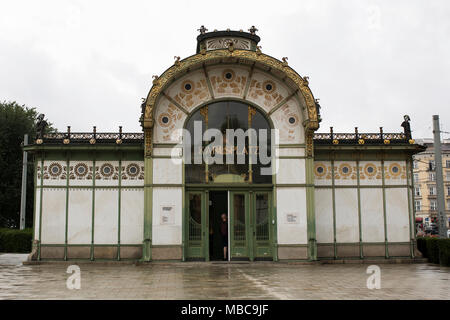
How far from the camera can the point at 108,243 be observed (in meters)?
20.7

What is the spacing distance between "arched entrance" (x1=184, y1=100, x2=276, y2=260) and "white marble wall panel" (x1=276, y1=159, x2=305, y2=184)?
0.41 m

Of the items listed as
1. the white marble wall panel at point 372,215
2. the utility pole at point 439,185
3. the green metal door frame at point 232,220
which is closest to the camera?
the green metal door frame at point 232,220

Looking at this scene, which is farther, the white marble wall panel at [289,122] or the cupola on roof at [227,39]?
the cupola on roof at [227,39]

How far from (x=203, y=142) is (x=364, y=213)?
7.47 meters

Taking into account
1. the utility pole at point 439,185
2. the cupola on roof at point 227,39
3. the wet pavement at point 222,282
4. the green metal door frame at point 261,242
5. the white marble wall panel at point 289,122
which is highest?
the cupola on roof at point 227,39

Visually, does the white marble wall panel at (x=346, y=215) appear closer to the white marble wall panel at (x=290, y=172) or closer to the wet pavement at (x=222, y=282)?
the wet pavement at (x=222, y=282)

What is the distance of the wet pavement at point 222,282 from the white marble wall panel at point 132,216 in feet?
4.69

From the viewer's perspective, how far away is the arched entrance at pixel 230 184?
20203 mm

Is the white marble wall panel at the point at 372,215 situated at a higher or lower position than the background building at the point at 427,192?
lower

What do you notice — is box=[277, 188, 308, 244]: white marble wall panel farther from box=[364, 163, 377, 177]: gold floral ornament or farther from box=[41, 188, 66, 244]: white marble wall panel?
box=[41, 188, 66, 244]: white marble wall panel

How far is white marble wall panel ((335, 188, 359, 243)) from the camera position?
70.0ft

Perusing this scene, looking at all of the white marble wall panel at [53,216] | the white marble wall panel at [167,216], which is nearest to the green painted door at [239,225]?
the white marble wall panel at [167,216]
